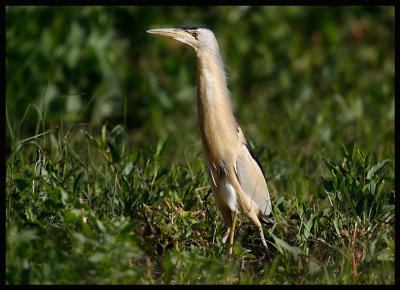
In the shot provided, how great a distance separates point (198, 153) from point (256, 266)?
104 centimetres

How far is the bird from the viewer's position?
9.90 ft

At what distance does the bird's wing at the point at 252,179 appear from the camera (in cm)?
311

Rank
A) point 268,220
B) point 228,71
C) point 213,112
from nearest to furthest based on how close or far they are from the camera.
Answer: point 213,112, point 268,220, point 228,71

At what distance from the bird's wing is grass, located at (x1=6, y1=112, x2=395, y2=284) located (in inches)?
4.2

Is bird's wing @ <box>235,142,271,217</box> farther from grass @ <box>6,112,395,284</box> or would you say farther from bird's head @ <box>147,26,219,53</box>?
bird's head @ <box>147,26,219,53</box>

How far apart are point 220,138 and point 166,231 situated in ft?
1.85

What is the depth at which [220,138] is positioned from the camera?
304cm

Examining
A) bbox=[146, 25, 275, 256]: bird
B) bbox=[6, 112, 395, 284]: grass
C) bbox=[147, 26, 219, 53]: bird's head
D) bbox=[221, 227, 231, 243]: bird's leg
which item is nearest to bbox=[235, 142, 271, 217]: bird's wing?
bbox=[146, 25, 275, 256]: bird

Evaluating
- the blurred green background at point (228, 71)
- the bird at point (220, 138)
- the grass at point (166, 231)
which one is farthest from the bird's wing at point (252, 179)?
the blurred green background at point (228, 71)

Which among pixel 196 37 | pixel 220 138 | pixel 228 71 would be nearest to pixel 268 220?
pixel 220 138

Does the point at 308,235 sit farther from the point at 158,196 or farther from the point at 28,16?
the point at 28,16

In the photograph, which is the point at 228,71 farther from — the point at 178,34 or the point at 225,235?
the point at 225,235

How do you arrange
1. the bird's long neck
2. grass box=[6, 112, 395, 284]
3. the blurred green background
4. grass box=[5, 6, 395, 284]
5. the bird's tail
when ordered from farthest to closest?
the blurred green background → the bird's tail → the bird's long neck → grass box=[5, 6, 395, 284] → grass box=[6, 112, 395, 284]

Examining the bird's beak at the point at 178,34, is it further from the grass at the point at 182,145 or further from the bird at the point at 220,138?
the grass at the point at 182,145
